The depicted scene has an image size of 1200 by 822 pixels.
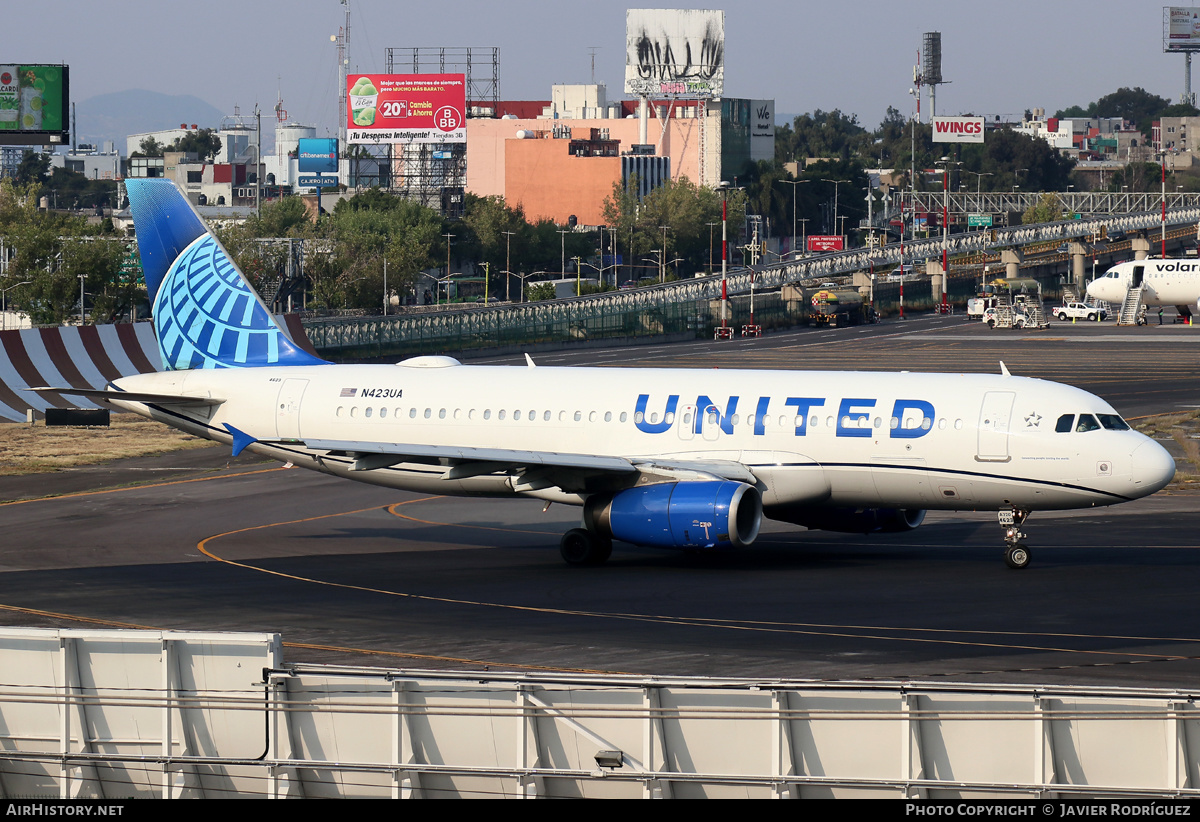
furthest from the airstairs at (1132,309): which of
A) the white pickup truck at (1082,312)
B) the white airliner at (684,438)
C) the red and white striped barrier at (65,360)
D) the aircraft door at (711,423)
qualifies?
the aircraft door at (711,423)

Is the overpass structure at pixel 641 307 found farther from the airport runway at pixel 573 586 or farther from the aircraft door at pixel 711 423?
the aircraft door at pixel 711 423

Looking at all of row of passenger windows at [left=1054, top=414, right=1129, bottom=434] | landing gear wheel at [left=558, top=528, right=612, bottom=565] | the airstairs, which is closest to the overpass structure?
the airstairs

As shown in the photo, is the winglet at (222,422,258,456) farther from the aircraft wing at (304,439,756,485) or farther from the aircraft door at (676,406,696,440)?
the aircraft door at (676,406,696,440)

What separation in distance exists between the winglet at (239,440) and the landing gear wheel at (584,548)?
9165 millimetres

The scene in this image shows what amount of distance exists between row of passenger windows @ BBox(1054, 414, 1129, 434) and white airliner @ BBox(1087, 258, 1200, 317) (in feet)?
365

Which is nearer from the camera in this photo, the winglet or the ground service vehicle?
the winglet

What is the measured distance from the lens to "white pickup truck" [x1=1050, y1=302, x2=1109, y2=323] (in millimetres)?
150500

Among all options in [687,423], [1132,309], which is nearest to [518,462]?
[687,423]

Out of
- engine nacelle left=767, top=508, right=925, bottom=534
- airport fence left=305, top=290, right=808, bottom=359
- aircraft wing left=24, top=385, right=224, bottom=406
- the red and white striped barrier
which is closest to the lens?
engine nacelle left=767, top=508, right=925, bottom=534

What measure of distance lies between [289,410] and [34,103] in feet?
281

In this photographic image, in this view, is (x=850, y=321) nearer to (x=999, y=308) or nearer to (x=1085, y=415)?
(x=999, y=308)

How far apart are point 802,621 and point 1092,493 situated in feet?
30.4

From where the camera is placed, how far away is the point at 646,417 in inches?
1533

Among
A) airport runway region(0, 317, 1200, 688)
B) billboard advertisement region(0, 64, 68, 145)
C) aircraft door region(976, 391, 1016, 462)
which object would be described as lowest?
airport runway region(0, 317, 1200, 688)
